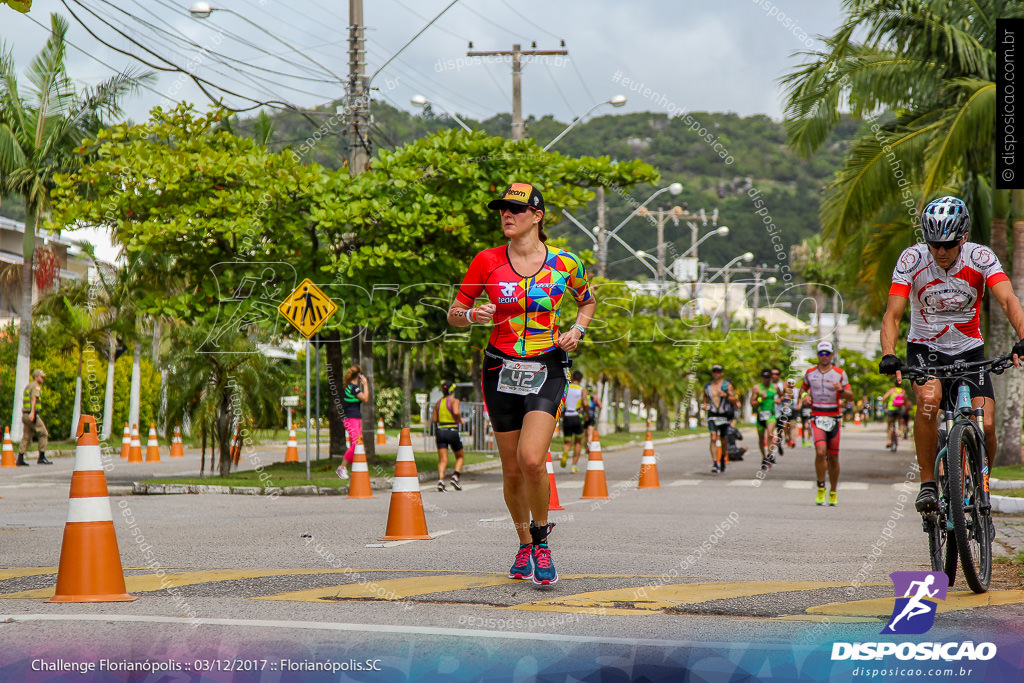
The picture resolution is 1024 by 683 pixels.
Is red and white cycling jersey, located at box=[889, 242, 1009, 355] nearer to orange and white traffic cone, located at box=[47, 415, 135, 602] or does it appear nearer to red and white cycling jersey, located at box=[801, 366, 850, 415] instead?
orange and white traffic cone, located at box=[47, 415, 135, 602]

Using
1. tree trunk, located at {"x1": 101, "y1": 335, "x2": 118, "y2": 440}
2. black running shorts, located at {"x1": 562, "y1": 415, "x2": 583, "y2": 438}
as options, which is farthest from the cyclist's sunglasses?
tree trunk, located at {"x1": 101, "y1": 335, "x2": 118, "y2": 440}

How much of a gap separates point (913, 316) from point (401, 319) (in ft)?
45.3

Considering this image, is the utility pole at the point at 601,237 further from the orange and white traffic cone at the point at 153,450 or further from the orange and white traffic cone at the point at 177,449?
the orange and white traffic cone at the point at 153,450

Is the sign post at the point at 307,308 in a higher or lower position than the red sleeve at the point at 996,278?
higher

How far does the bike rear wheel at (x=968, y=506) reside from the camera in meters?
6.16

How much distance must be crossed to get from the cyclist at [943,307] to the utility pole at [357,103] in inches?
613

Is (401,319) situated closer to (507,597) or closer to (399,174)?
(399,174)

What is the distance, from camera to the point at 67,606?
5.88 meters

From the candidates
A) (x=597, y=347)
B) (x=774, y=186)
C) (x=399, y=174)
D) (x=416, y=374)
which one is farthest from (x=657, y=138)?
(x=399, y=174)

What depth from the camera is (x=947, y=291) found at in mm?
6711

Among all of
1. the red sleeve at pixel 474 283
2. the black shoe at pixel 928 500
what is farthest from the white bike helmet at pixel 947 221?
the red sleeve at pixel 474 283

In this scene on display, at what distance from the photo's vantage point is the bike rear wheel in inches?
243

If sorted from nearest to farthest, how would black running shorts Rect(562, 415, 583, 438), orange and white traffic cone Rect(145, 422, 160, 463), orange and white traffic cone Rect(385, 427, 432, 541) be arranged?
orange and white traffic cone Rect(385, 427, 432, 541) → black running shorts Rect(562, 415, 583, 438) → orange and white traffic cone Rect(145, 422, 160, 463)

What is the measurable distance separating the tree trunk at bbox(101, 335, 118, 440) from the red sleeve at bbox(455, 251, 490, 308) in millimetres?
31392
